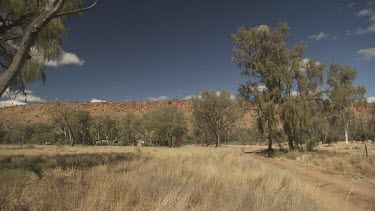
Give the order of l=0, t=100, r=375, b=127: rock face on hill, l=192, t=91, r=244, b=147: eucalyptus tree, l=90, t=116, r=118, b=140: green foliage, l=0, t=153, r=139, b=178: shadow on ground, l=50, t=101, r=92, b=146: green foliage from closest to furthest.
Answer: l=0, t=153, r=139, b=178: shadow on ground
l=192, t=91, r=244, b=147: eucalyptus tree
l=50, t=101, r=92, b=146: green foliage
l=90, t=116, r=118, b=140: green foliage
l=0, t=100, r=375, b=127: rock face on hill

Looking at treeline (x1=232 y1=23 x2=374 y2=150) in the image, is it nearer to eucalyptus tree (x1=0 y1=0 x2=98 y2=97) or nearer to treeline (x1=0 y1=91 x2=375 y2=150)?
treeline (x1=0 y1=91 x2=375 y2=150)

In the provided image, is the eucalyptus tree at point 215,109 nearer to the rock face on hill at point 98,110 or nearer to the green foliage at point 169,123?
the green foliage at point 169,123

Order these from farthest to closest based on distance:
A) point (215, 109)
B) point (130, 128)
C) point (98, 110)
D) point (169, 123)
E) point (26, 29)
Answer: point (98, 110)
point (130, 128)
point (169, 123)
point (215, 109)
point (26, 29)

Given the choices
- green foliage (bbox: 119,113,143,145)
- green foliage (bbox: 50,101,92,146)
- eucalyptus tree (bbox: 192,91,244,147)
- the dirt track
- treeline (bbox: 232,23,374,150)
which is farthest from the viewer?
green foliage (bbox: 119,113,143,145)

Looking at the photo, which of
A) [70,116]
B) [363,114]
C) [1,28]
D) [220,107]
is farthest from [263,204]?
[363,114]

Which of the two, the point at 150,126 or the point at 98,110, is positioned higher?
the point at 98,110

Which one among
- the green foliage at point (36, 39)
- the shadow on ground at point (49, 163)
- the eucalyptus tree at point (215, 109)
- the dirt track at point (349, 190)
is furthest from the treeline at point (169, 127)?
the green foliage at point (36, 39)

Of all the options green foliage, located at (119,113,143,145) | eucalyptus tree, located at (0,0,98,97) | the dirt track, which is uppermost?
eucalyptus tree, located at (0,0,98,97)

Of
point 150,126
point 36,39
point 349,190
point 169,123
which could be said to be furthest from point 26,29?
point 150,126

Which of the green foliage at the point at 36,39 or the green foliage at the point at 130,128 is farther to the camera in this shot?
the green foliage at the point at 130,128

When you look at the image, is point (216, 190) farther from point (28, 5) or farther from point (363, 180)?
point (363, 180)

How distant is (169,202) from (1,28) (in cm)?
770

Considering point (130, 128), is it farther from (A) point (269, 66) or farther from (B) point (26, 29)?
(B) point (26, 29)

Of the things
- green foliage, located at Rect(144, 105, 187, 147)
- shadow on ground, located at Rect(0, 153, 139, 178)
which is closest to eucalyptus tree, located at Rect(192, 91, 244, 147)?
green foliage, located at Rect(144, 105, 187, 147)
